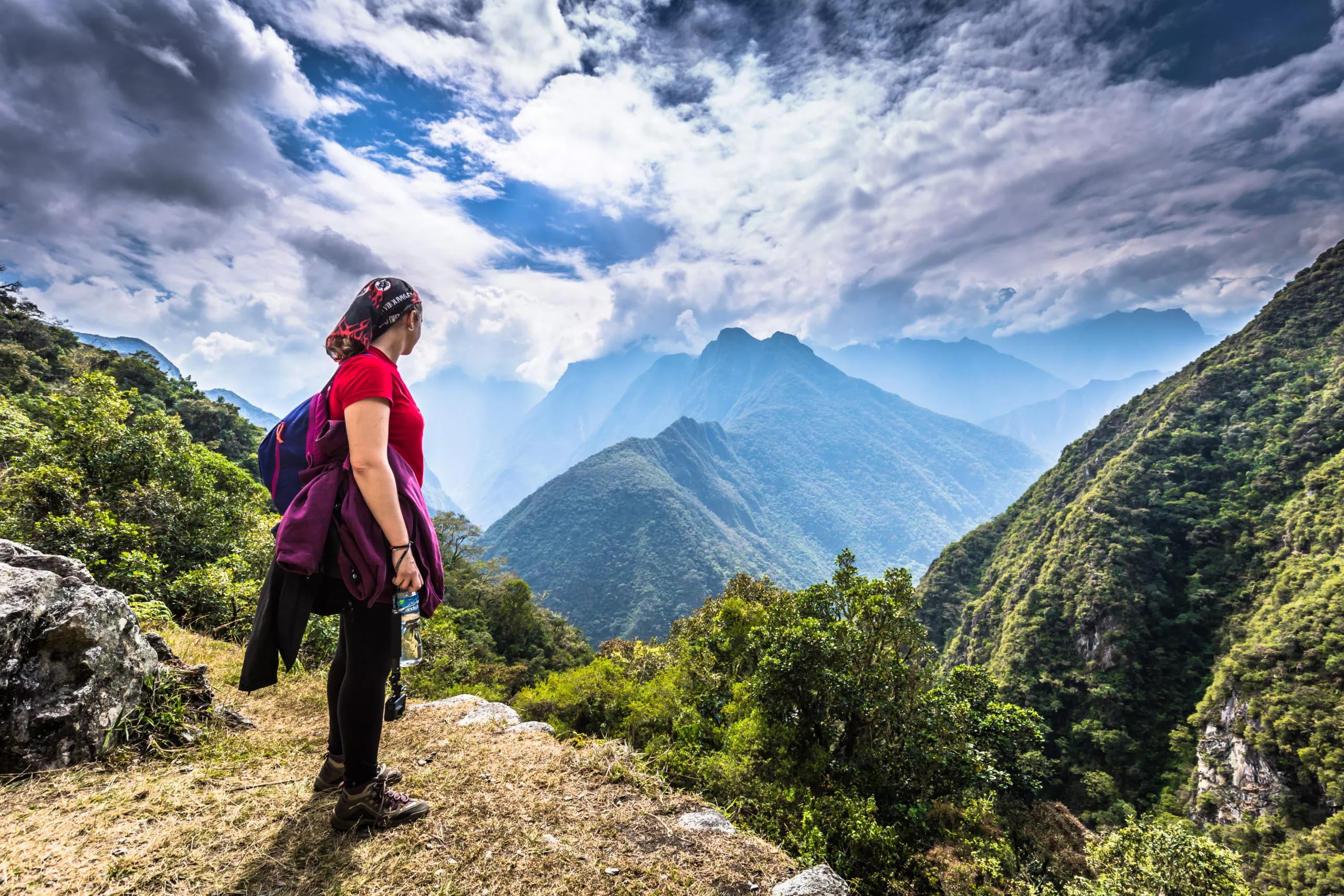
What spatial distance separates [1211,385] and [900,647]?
78.6 metres

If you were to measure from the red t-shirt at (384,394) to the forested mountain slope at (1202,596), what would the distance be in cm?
4650

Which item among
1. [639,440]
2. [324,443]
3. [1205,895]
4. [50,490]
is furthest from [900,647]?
[639,440]

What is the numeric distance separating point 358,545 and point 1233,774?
5090cm

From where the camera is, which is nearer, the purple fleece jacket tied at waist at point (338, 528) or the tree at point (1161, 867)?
the purple fleece jacket tied at waist at point (338, 528)

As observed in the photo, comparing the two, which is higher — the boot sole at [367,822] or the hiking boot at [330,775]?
the hiking boot at [330,775]

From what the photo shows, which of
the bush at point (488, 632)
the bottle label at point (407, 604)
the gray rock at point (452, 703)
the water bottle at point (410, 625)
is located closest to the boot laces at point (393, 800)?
the water bottle at point (410, 625)

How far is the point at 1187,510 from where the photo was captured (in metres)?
48.1

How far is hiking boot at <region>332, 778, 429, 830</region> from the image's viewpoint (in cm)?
243

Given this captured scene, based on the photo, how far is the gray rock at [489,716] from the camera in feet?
15.2

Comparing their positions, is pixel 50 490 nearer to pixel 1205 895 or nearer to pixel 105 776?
pixel 105 776

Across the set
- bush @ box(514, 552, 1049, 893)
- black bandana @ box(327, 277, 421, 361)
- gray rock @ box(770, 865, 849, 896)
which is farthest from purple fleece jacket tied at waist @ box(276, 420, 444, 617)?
bush @ box(514, 552, 1049, 893)

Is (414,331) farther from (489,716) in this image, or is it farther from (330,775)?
(489,716)

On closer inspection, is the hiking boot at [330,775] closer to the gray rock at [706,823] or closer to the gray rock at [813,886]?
the gray rock at [706,823]

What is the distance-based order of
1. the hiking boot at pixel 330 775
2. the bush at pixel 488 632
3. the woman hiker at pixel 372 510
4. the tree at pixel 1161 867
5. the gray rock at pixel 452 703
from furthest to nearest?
1. the bush at pixel 488 632
2. the tree at pixel 1161 867
3. the gray rock at pixel 452 703
4. the hiking boot at pixel 330 775
5. the woman hiker at pixel 372 510
